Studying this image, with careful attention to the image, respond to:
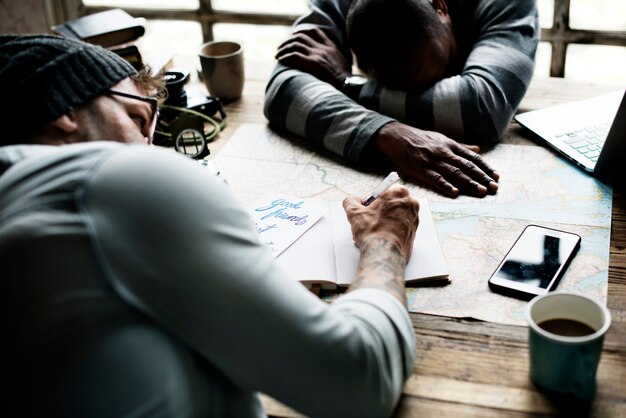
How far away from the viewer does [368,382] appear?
770 millimetres

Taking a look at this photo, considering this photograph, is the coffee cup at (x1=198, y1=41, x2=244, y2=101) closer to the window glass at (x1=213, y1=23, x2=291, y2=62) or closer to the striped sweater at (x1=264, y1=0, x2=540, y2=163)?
the striped sweater at (x1=264, y1=0, x2=540, y2=163)

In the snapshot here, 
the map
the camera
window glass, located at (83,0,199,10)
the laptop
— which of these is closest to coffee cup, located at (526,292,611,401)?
the map

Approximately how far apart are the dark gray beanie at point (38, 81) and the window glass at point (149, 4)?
1.44 m

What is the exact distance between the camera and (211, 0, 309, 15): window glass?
7.24ft

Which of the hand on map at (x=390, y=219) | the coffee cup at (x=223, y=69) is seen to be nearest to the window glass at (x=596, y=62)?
the coffee cup at (x=223, y=69)

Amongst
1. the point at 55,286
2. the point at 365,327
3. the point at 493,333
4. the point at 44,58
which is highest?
the point at 44,58

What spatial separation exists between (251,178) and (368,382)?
0.72 meters

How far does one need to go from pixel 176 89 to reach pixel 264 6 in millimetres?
731

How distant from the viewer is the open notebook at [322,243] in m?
1.09

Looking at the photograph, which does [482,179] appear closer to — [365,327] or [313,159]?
[313,159]

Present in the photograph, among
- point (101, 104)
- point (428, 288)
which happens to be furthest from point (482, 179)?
point (101, 104)

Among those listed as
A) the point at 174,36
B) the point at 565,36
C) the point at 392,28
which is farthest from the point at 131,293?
the point at 174,36

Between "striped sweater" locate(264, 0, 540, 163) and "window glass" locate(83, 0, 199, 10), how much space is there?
787 mm

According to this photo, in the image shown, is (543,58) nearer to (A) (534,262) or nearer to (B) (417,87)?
(B) (417,87)
